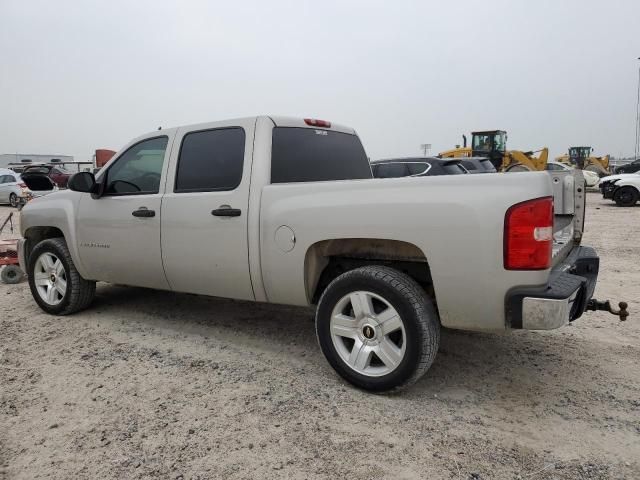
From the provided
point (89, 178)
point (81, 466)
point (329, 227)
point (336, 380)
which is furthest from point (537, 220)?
point (89, 178)

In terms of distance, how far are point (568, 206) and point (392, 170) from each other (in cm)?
947

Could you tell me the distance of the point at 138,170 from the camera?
427 cm

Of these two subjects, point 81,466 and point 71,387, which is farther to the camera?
point 71,387

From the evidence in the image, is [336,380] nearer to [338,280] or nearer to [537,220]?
[338,280]

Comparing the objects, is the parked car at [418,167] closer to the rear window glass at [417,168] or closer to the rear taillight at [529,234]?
the rear window glass at [417,168]

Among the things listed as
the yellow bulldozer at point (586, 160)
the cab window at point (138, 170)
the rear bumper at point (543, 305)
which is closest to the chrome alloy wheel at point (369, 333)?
the rear bumper at point (543, 305)

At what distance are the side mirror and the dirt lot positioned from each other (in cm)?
128

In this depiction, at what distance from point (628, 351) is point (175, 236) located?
3711 mm

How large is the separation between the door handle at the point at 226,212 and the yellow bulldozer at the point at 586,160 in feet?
97.5

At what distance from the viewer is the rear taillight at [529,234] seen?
2.44m

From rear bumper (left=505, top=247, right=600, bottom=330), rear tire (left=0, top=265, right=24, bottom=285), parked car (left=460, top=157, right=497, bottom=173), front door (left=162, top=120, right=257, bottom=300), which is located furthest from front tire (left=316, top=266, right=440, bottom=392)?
parked car (left=460, top=157, right=497, bottom=173)

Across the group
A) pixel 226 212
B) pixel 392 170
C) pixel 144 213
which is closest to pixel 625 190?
pixel 392 170

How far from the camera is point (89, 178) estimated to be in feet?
14.1

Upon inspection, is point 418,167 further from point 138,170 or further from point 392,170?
point 138,170
